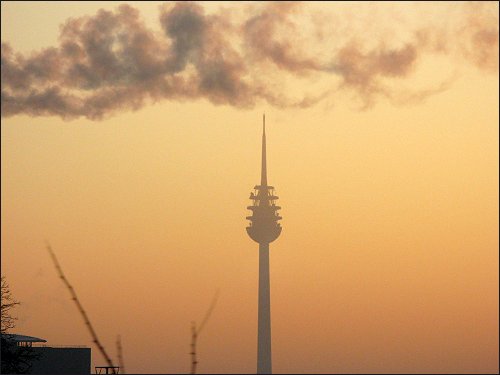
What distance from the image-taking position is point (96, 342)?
1070 cm

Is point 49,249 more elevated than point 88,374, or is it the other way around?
point 88,374

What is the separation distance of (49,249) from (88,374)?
166987 mm

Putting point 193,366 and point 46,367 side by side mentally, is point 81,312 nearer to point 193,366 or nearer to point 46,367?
point 193,366

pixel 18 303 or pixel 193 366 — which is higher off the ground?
pixel 18 303

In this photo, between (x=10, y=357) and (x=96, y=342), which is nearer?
(x=96, y=342)

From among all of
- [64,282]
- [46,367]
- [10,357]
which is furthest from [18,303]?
[64,282]

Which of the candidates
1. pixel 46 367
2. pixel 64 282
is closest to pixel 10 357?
pixel 46 367

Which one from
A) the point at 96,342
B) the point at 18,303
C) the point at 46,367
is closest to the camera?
the point at 96,342

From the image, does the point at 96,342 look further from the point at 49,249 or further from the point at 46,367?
the point at 46,367

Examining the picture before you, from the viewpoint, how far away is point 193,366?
10.8 meters

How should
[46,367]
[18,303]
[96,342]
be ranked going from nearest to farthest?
[96,342] → [18,303] → [46,367]

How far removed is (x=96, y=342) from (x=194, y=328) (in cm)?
100

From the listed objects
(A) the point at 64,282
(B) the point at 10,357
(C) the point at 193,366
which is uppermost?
(B) the point at 10,357

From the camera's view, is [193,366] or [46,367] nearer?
[193,366]
